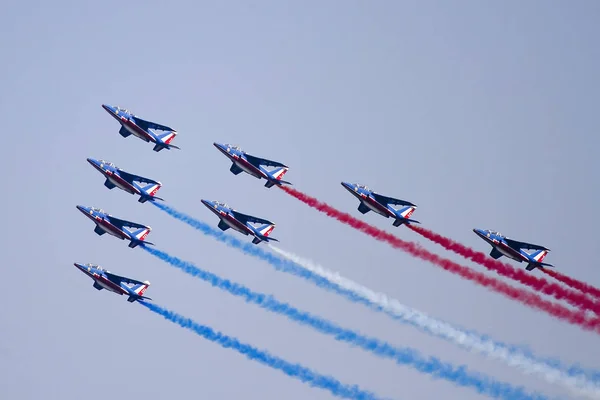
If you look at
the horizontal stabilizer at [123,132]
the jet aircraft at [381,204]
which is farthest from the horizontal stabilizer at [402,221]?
the horizontal stabilizer at [123,132]

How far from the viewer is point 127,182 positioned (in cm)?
10269

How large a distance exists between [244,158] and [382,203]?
41.8 ft

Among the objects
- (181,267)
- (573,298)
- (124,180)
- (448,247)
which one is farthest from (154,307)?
(573,298)

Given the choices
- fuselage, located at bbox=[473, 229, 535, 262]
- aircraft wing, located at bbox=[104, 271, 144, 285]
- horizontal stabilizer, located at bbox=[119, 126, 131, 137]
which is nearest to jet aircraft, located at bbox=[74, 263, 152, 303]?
aircraft wing, located at bbox=[104, 271, 144, 285]

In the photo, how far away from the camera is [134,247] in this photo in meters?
102

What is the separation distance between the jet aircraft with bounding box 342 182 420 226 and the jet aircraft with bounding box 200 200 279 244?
7506mm

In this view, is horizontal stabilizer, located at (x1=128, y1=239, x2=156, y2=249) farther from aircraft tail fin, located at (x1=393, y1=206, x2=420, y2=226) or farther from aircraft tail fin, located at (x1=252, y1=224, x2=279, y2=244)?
aircraft tail fin, located at (x1=393, y1=206, x2=420, y2=226)

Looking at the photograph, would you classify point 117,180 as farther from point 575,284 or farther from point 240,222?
point 575,284

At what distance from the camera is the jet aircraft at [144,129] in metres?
104

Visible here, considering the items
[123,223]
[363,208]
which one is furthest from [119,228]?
[363,208]

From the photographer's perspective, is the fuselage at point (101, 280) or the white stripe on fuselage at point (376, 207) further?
the fuselage at point (101, 280)

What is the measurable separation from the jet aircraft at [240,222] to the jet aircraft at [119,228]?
20.1 feet

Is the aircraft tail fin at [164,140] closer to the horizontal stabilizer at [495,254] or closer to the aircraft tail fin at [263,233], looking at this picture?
the aircraft tail fin at [263,233]

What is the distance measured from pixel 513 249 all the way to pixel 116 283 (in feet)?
112
